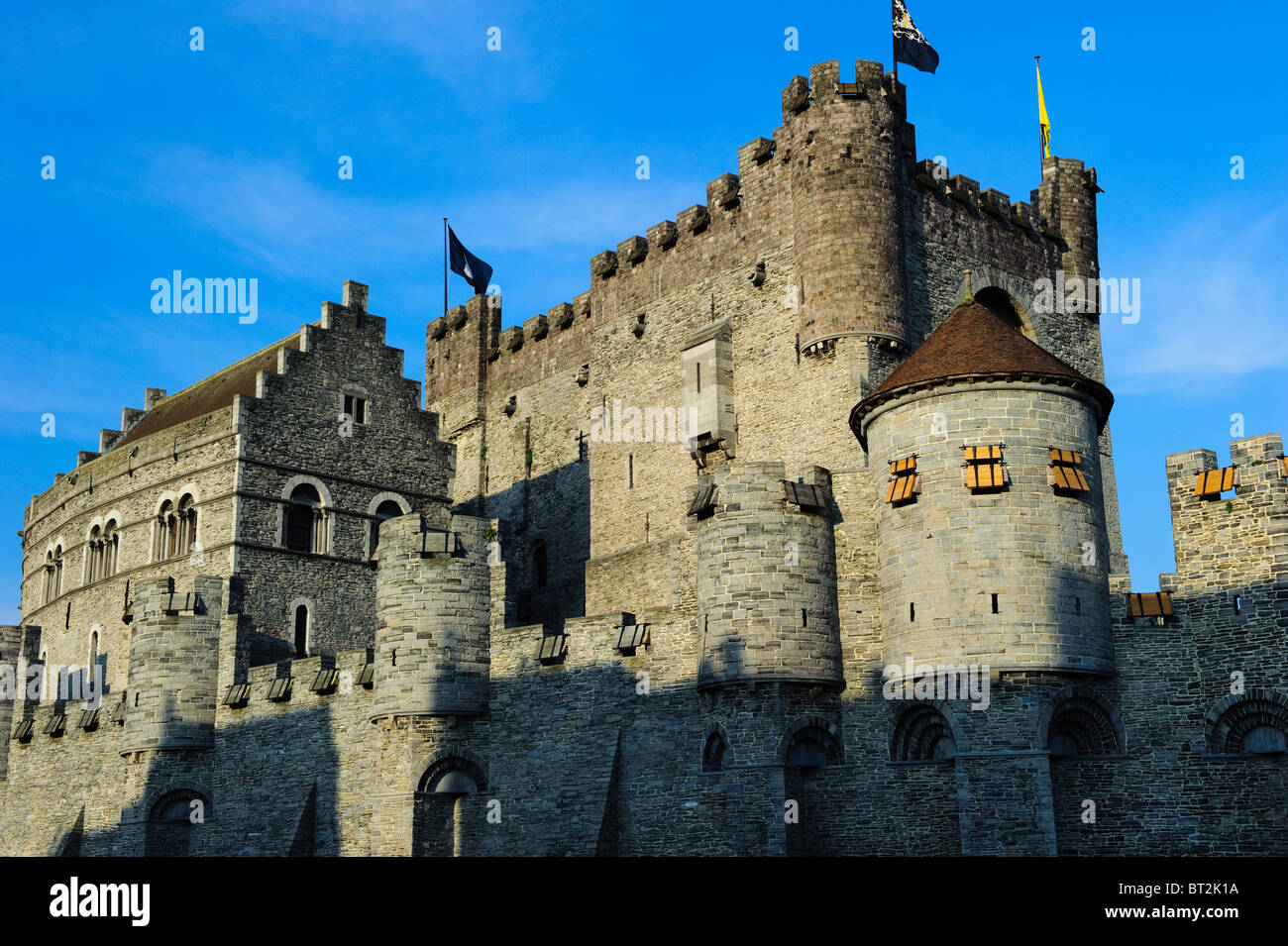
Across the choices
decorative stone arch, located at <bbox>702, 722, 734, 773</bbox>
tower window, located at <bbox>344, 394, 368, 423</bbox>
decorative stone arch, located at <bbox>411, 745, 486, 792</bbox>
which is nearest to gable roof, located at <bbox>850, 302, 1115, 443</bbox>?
decorative stone arch, located at <bbox>702, 722, 734, 773</bbox>

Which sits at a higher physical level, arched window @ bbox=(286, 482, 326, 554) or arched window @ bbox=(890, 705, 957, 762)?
arched window @ bbox=(286, 482, 326, 554)

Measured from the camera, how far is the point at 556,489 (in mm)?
→ 43812

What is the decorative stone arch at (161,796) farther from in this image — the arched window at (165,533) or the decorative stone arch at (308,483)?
the decorative stone arch at (308,483)

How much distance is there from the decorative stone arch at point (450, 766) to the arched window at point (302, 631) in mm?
8908

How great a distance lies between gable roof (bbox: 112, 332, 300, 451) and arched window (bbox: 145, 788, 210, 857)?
10.9m

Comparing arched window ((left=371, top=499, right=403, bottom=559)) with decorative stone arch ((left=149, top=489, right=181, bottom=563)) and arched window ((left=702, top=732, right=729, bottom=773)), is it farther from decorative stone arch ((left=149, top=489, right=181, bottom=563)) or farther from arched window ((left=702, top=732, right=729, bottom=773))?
arched window ((left=702, top=732, right=729, bottom=773))

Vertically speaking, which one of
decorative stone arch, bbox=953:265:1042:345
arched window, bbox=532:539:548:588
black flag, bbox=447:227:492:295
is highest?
black flag, bbox=447:227:492:295

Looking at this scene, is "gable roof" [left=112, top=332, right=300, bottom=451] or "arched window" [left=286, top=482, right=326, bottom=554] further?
"gable roof" [left=112, top=332, right=300, bottom=451]

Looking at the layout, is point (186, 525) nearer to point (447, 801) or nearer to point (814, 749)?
point (447, 801)

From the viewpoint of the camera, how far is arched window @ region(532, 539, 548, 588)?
43.5 metres

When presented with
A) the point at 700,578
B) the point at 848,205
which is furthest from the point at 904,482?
the point at 848,205

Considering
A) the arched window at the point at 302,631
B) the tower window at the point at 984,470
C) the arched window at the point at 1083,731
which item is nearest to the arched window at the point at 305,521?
the arched window at the point at 302,631

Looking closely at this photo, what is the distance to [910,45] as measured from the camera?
36406 mm
